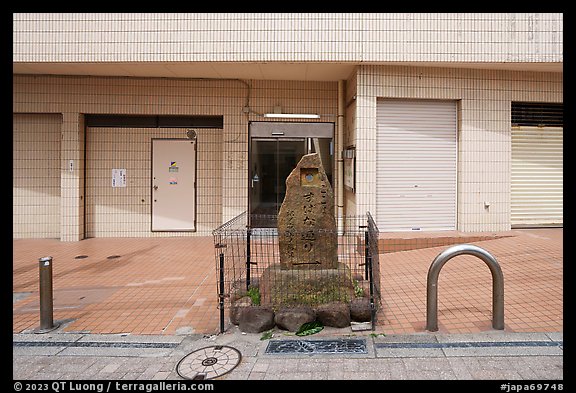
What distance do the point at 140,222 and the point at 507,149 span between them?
9.83 m

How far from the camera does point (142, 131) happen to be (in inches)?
434

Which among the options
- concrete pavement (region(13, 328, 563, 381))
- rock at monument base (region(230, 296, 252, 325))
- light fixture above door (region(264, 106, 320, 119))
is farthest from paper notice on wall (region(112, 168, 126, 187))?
rock at monument base (region(230, 296, 252, 325))

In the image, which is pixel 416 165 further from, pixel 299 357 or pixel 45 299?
pixel 45 299

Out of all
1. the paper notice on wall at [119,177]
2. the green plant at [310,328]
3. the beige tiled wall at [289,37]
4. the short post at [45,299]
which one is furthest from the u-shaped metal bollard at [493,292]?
the paper notice on wall at [119,177]

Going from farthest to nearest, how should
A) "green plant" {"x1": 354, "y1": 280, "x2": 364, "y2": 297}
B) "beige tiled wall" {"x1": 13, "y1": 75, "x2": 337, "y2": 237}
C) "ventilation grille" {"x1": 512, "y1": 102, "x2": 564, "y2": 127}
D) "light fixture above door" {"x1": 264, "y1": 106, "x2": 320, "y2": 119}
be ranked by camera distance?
"beige tiled wall" {"x1": 13, "y1": 75, "x2": 337, "y2": 237} → "light fixture above door" {"x1": 264, "y1": 106, "x2": 320, "y2": 119} → "ventilation grille" {"x1": 512, "y1": 102, "x2": 564, "y2": 127} → "green plant" {"x1": 354, "y1": 280, "x2": 364, "y2": 297}

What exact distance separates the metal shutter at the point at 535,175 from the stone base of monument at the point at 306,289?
723 centimetres

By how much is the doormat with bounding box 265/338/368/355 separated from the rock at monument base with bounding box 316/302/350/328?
1.12ft

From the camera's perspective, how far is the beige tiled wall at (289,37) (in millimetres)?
8977

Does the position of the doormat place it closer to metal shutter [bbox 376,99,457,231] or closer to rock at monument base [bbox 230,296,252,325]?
rock at monument base [bbox 230,296,252,325]

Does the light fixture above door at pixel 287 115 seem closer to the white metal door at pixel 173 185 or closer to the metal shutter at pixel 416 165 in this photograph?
the metal shutter at pixel 416 165

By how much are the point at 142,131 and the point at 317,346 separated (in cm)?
872

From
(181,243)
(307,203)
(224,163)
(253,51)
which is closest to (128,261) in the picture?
(181,243)

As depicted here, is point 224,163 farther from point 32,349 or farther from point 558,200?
point 558,200

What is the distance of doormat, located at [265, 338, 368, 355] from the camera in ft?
13.8
